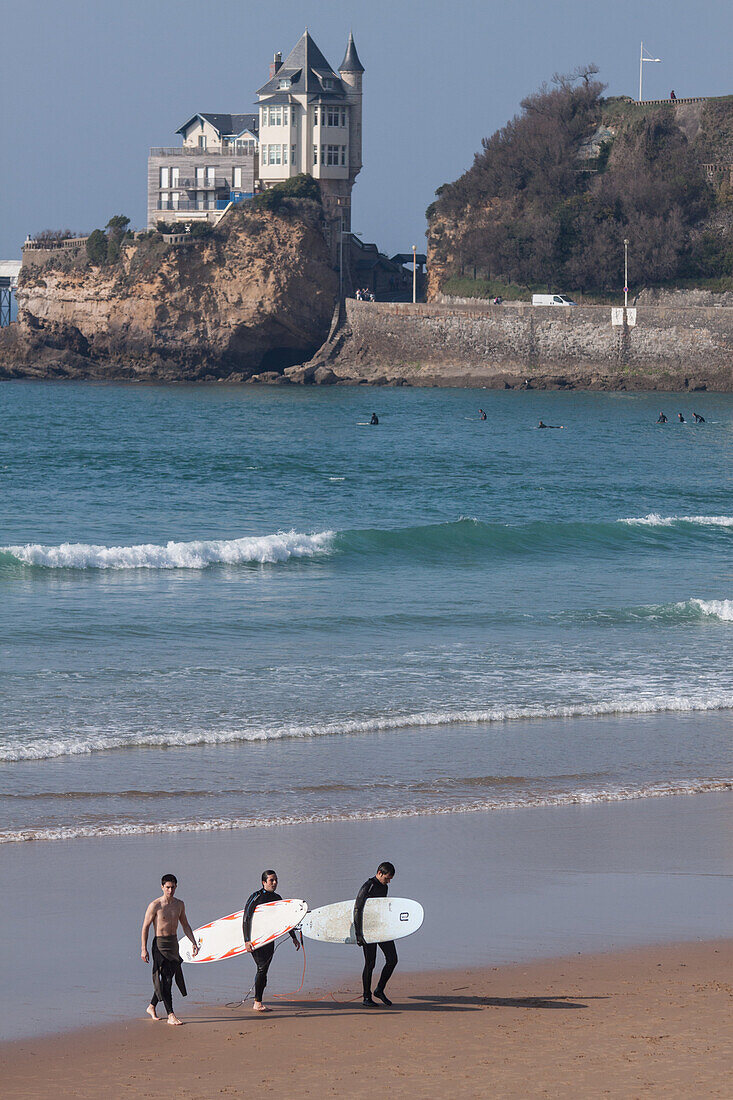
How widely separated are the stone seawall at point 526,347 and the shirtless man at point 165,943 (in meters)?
71.0

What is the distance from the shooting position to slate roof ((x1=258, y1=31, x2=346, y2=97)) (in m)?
84.7

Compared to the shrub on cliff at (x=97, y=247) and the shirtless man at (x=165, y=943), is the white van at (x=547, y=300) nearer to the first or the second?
the shrub on cliff at (x=97, y=247)

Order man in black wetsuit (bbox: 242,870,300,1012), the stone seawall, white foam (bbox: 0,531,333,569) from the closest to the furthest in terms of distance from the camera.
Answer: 1. man in black wetsuit (bbox: 242,870,300,1012)
2. white foam (bbox: 0,531,333,569)
3. the stone seawall

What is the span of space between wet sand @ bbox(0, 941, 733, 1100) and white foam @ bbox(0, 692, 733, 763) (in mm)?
4766

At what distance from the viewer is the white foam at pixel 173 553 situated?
68.3 feet

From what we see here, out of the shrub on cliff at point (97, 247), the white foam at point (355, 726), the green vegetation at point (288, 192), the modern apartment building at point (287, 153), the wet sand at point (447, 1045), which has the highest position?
the modern apartment building at point (287, 153)

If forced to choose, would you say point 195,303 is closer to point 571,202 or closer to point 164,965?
point 571,202

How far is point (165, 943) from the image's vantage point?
244 inches

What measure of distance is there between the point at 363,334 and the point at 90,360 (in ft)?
66.0

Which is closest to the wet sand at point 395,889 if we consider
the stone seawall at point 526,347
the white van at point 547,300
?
the stone seawall at point 526,347

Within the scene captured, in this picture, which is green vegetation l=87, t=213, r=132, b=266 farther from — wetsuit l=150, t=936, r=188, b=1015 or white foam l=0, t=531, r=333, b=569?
wetsuit l=150, t=936, r=188, b=1015

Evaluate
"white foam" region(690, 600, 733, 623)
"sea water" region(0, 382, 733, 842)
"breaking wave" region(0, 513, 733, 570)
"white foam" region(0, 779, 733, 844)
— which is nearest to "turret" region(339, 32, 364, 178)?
"sea water" region(0, 382, 733, 842)

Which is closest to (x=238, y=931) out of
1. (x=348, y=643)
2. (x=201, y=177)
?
(x=348, y=643)

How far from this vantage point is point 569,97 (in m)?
86.6
